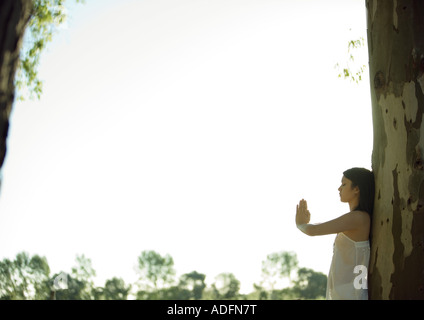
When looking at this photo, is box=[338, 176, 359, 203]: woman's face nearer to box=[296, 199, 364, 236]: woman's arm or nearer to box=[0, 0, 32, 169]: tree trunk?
box=[296, 199, 364, 236]: woman's arm

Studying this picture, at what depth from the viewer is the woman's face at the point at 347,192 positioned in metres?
4.25

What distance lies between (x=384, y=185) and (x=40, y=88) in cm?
799

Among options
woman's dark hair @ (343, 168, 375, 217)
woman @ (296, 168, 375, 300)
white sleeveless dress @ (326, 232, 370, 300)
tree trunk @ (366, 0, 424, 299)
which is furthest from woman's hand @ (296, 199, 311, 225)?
tree trunk @ (366, 0, 424, 299)

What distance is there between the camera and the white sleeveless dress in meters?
4.04

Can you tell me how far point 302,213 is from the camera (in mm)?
4344

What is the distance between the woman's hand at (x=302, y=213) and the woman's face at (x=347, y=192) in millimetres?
329

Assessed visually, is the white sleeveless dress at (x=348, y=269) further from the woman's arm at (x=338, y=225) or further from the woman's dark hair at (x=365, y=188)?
the woman's dark hair at (x=365, y=188)

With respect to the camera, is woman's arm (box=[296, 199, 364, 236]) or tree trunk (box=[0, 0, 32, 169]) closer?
tree trunk (box=[0, 0, 32, 169])

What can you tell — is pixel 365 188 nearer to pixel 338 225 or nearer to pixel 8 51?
pixel 338 225

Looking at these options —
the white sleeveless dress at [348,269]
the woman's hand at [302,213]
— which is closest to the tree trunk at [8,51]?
the woman's hand at [302,213]

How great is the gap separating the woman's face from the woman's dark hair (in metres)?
0.04

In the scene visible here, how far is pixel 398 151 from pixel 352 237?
2.75 ft
